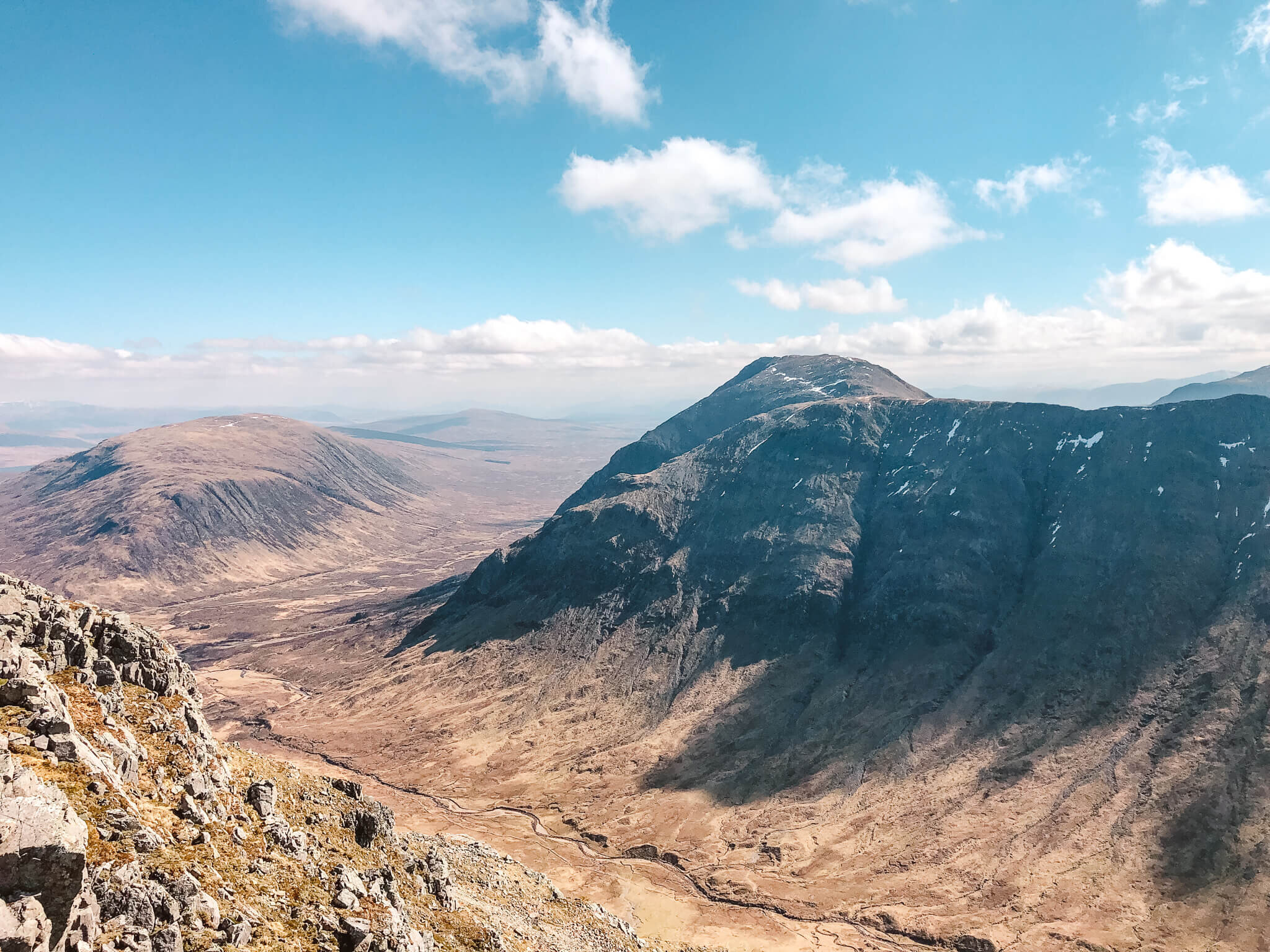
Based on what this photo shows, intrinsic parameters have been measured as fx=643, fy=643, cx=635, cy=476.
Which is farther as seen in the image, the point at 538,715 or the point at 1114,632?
the point at 538,715

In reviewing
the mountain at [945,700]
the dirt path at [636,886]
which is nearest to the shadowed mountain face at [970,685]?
the mountain at [945,700]

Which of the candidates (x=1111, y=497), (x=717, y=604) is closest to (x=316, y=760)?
(x=717, y=604)

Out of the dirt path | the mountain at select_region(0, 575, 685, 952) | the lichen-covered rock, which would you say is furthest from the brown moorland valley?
the lichen-covered rock

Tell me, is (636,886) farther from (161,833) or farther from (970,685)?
(161,833)

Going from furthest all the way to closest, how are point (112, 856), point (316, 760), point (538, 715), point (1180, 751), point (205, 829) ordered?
point (538, 715) < point (316, 760) < point (1180, 751) < point (205, 829) < point (112, 856)

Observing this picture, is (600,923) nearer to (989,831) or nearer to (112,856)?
(112,856)

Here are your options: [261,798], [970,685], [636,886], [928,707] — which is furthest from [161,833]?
[970,685]
